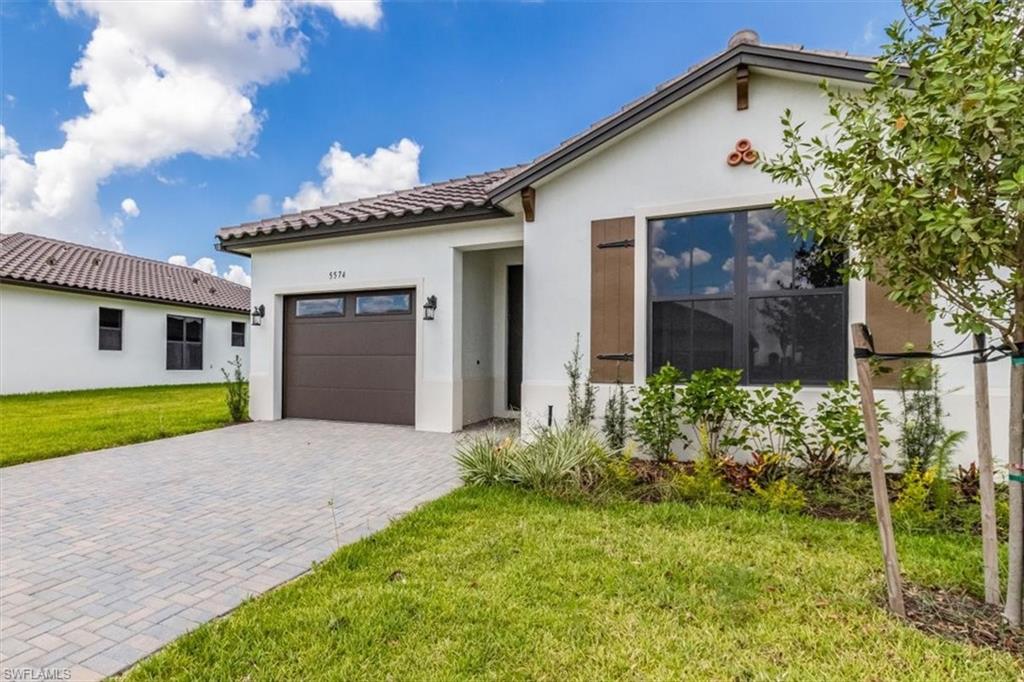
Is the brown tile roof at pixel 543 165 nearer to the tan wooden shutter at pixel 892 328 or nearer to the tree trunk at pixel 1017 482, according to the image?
the tan wooden shutter at pixel 892 328

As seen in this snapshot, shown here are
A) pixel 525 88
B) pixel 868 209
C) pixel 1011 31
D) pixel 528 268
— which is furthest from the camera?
pixel 525 88

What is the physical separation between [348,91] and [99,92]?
6.33m

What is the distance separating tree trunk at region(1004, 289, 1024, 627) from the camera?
2643 mm

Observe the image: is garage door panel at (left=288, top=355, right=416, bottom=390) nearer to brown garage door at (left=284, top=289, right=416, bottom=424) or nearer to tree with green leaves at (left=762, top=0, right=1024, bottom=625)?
brown garage door at (left=284, top=289, right=416, bottom=424)

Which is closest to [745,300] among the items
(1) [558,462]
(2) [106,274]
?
(1) [558,462]

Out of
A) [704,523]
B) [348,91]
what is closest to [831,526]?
[704,523]

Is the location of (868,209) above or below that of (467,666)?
above

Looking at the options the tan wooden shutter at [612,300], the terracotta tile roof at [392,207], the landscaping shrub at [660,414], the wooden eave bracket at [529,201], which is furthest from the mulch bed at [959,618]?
the terracotta tile roof at [392,207]

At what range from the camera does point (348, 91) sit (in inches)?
526

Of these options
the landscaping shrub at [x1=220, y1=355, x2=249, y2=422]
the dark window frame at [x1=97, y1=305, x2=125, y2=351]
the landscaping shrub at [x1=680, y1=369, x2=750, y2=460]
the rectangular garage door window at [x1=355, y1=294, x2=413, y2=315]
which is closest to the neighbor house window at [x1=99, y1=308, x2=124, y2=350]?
the dark window frame at [x1=97, y1=305, x2=125, y2=351]

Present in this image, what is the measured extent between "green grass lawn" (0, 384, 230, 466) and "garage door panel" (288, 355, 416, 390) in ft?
6.05

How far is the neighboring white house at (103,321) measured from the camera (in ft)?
46.3

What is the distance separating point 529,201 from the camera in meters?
7.52

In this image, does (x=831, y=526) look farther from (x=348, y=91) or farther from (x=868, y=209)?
(x=348, y=91)
